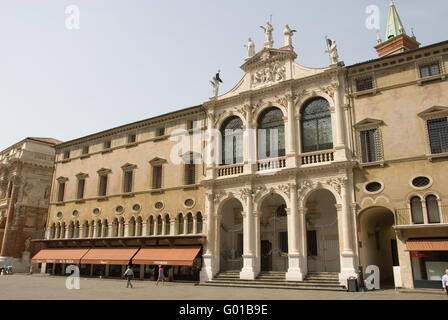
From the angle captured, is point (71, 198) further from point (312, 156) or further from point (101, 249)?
point (312, 156)

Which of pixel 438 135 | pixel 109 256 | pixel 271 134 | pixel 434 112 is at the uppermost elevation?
pixel 271 134

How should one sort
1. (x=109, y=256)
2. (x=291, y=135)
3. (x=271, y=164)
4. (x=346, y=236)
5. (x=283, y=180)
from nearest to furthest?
(x=346, y=236) < (x=283, y=180) < (x=291, y=135) < (x=271, y=164) < (x=109, y=256)

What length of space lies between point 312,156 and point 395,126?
5198 millimetres

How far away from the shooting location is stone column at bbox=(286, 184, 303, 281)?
23.0 m

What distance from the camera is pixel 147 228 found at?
31.0 meters

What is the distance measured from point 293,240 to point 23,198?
33.5 m

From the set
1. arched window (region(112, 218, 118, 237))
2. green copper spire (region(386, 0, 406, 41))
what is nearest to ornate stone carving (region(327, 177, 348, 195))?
arched window (region(112, 218, 118, 237))

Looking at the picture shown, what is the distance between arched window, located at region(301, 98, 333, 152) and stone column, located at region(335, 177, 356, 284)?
3.19 meters

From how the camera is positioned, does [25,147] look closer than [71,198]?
No

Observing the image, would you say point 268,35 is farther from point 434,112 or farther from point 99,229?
point 99,229

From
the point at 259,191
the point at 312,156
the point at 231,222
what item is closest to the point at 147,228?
the point at 231,222

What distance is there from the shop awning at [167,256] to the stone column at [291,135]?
30.2 ft

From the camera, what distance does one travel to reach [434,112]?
69.7 ft

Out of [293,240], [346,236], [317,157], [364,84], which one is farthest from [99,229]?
[364,84]
